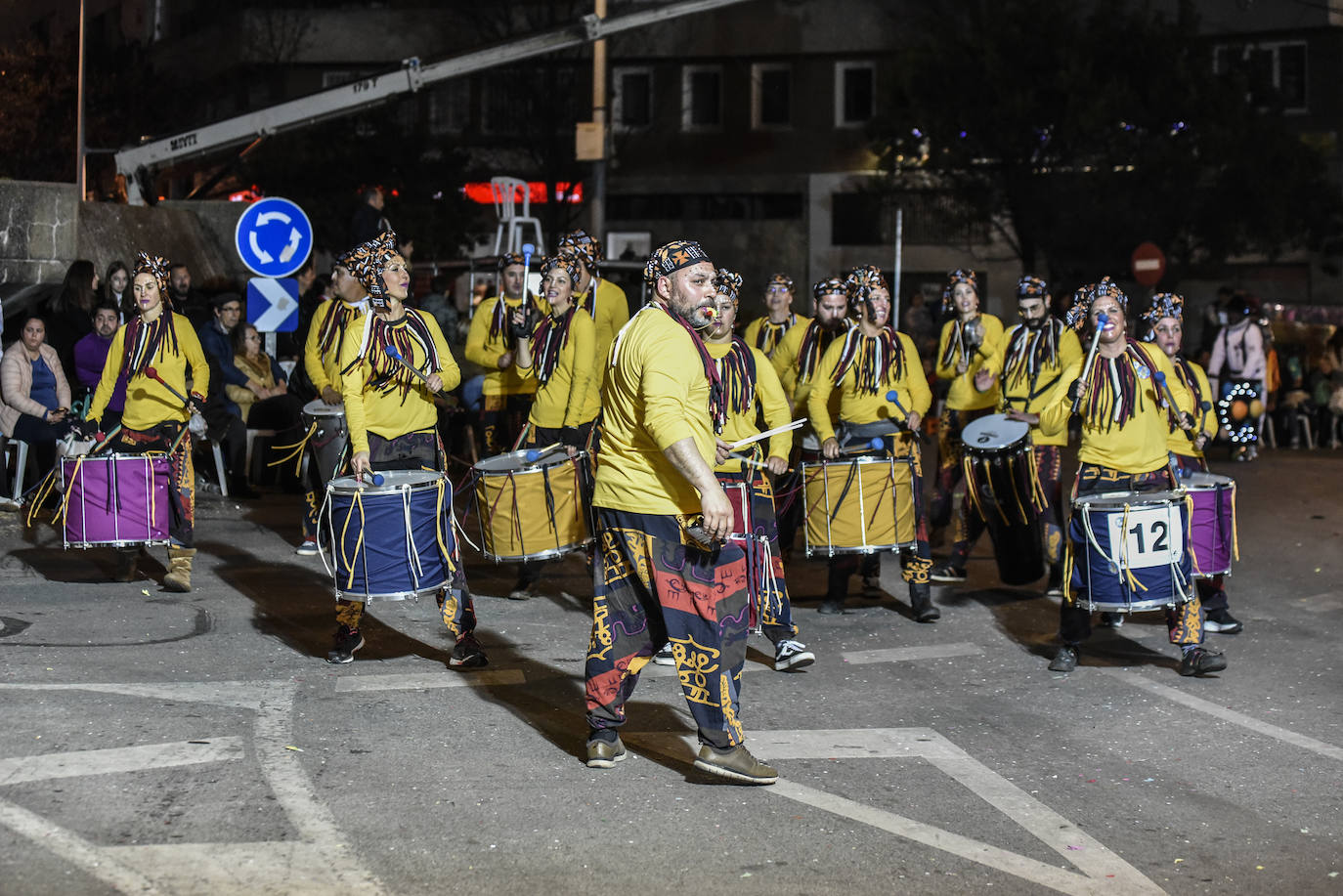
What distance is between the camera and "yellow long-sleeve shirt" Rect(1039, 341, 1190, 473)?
8391 millimetres

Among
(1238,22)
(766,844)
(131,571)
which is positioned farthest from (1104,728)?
(1238,22)

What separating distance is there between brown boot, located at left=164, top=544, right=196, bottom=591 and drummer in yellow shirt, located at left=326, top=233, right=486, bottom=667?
2182 mm

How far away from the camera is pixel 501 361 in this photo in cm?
1105

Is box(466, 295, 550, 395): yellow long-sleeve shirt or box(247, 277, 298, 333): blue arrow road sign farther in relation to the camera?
box(247, 277, 298, 333): blue arrow road sign

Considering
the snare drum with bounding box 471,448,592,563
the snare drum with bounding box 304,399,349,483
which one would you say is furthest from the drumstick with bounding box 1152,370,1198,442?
the snare drum with bounding box 304,399,349,483

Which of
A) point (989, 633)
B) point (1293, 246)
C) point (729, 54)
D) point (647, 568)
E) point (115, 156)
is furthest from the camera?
point (729, 54)

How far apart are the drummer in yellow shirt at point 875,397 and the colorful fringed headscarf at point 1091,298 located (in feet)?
3.11

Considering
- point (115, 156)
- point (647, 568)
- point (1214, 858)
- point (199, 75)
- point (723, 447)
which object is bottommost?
point (1214, 858)

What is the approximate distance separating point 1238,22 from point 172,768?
35.4 m

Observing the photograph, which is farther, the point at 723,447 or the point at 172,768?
the point at 723,447

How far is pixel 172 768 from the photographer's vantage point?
244 inches

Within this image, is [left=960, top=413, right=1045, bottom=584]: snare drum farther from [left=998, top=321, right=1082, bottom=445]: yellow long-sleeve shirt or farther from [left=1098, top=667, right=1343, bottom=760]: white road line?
[left=1098, top=667, right=1343, bottom=760]: white road line

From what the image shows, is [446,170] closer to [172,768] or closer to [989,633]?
[989,633]

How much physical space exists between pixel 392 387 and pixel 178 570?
252cm
